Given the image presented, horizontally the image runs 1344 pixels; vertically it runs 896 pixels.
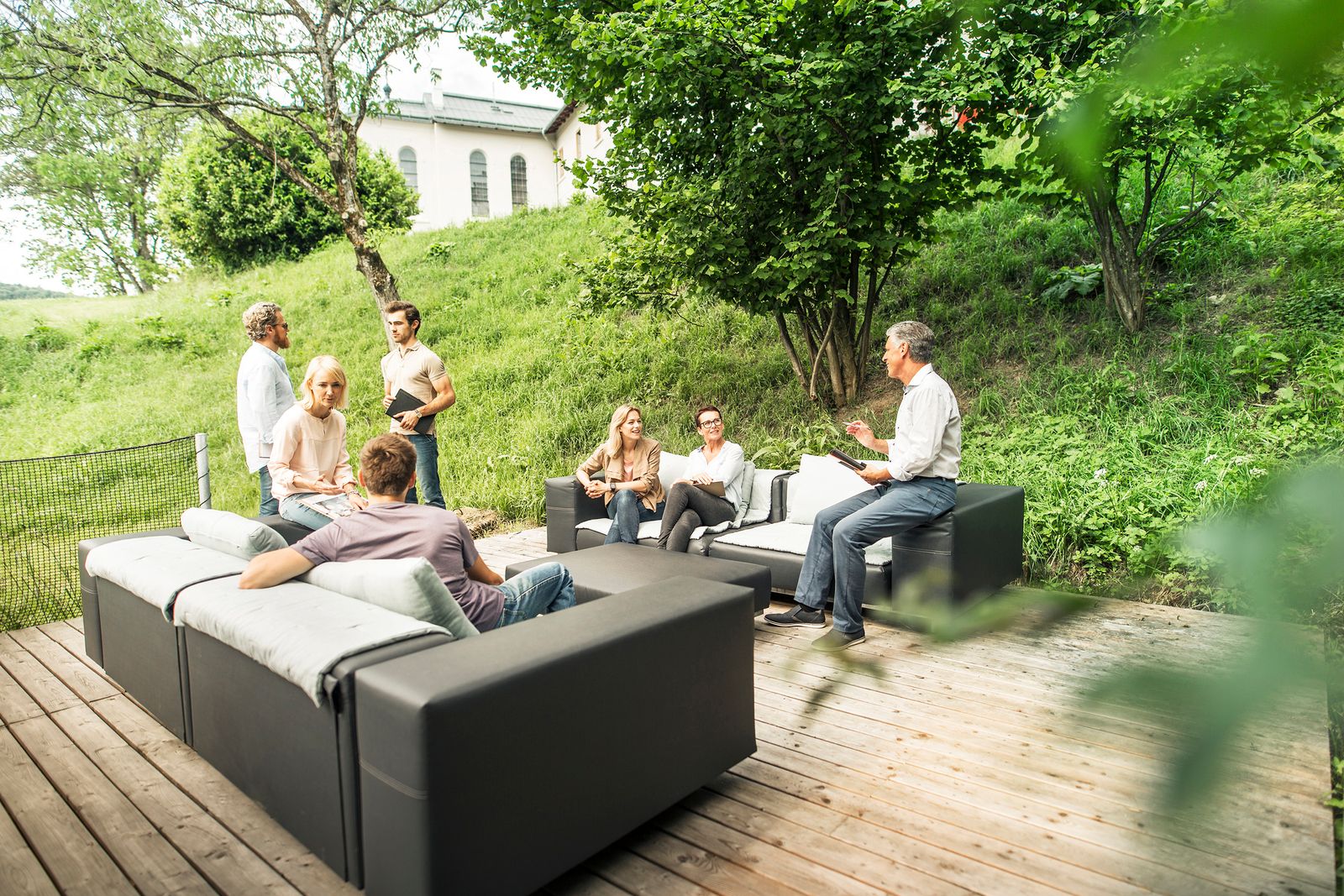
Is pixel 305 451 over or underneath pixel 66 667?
over

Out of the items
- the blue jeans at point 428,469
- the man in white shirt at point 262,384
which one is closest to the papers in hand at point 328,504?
the man in white shirt at point 262,384

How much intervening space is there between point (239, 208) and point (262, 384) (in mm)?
15975

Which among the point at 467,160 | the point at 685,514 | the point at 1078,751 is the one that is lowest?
the point at 685,514

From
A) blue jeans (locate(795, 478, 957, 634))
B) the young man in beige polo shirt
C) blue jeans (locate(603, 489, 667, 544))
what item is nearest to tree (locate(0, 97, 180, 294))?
the young man in beige polo shirt

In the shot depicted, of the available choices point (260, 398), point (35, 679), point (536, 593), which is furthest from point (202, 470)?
point (536, 593)

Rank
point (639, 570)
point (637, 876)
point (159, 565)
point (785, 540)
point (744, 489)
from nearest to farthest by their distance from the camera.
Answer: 1. point (637, 876)
2. point (159, 565)
3. point (639, 570)
4. point (785, 540)
5. point (744, 489)

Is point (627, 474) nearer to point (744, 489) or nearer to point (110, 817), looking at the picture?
point (744, 489)

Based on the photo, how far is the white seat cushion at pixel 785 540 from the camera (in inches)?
171

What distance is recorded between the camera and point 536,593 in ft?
10.0

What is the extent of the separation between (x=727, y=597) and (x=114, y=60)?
9618 mm

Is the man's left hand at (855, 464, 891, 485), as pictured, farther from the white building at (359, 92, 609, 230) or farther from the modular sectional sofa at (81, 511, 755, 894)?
the white building at (359, 92, 609, 230)

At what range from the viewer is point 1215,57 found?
1.49ft

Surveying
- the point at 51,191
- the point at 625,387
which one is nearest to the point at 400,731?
the point at 625,387

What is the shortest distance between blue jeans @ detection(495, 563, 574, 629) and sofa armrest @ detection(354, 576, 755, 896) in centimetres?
51
